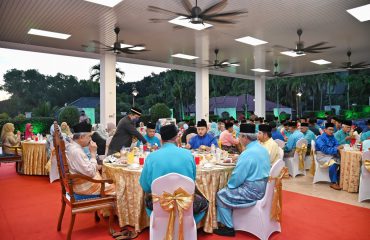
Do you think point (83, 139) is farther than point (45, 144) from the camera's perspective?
No

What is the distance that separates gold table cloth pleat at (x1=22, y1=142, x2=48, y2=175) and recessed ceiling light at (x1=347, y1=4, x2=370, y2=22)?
27.1ft

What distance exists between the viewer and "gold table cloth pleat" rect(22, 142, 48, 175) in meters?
7.20

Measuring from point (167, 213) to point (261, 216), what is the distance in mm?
1303

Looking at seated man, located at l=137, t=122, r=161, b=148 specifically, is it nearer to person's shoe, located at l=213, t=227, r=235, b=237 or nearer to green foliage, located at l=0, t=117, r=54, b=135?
person's shoe, located at l=213, t=227, r=235, b=237

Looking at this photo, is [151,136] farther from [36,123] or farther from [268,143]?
[36,123]

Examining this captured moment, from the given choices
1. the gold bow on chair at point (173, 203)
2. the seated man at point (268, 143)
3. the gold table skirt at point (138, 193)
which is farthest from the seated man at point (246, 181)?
the seated man at point (268, 143)

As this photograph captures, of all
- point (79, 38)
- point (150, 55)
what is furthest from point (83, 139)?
point (150, 55)

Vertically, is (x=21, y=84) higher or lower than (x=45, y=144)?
higher

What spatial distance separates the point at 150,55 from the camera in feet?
40.0

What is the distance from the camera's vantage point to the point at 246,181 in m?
3.38

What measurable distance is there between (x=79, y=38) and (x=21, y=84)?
15.9m

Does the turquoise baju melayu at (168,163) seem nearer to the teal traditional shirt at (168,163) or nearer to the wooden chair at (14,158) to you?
the teal traditional shirt at (168,163)

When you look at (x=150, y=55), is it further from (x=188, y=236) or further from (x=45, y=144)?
(x=188, y=236)

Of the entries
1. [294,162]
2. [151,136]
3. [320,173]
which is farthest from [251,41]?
[151,136]
